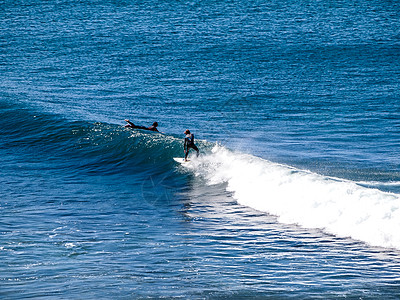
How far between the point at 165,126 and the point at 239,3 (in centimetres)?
5002

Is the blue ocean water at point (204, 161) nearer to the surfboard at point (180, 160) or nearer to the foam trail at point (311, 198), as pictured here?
the foam trail at point (311, 198)

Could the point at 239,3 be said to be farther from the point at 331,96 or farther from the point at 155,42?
the point at 331,96

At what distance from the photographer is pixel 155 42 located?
222ft

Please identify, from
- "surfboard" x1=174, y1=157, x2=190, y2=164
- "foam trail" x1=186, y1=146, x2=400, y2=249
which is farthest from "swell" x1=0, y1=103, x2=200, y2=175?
"foam trail" x1=186, y1=146, x2=400, y2=249

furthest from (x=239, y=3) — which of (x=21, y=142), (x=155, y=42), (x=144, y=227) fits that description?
(x=144, y=227)

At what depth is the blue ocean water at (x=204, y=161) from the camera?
16125 millimetres

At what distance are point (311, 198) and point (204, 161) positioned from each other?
8917 mm

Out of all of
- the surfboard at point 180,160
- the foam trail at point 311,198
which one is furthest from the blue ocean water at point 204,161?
the surfboard at point 180,160

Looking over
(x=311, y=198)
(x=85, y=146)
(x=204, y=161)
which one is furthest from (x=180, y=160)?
(x=311, y=198)

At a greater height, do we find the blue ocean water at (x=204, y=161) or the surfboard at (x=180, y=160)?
the blue ocean water at (x=204, y=161)

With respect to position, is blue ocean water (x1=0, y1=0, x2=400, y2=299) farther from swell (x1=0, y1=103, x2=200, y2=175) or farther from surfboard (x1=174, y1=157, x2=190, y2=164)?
surfboard (x1=174, y1=157, x2=190, y2=164)

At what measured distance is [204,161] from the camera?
31312 millimetres

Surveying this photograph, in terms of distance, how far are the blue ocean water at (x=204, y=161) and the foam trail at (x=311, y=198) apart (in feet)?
0.26

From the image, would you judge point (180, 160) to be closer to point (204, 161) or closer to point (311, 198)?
point (204, 161)
